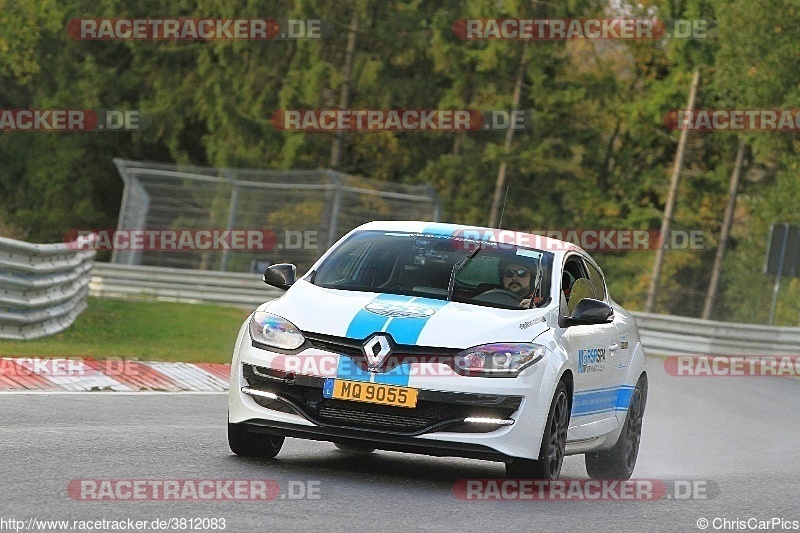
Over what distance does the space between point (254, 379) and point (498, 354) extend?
1.36m

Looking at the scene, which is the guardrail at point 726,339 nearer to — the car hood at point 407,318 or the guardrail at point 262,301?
the guardrail at point 262,301

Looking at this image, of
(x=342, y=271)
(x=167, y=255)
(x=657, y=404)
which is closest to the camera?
(x=342, y=271)

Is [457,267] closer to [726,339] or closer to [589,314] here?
[589,314]

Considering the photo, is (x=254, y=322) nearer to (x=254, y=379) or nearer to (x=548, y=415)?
(x=254, y=379)

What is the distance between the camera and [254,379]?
9328 millimetres

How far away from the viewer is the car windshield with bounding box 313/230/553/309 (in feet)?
32.8

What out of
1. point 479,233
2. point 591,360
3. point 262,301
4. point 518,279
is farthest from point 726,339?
point 518,279

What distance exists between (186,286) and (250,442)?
2234 centimetres

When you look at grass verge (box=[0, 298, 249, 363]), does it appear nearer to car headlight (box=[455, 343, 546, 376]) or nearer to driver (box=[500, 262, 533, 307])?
driver (box=[500, 262, 533, 307])

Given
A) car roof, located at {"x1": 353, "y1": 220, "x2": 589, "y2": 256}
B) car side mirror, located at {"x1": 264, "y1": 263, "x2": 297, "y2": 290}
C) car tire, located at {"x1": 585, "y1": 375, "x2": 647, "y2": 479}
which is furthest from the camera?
car tire, located at {"x1": 585, "y1": 375, "x2": 647, "y2": 479}

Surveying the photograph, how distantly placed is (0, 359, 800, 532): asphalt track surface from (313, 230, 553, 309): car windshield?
1081 millimetres

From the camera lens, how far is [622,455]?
11.3 m

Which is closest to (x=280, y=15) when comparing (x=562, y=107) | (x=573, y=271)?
(x=562, y=107)

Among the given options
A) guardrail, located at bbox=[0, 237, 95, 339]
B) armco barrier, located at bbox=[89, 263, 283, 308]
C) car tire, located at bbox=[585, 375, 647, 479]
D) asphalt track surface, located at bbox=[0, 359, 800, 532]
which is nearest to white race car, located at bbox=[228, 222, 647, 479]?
asphalt track surface, located at bbox=[0, 359, 800, 532]
